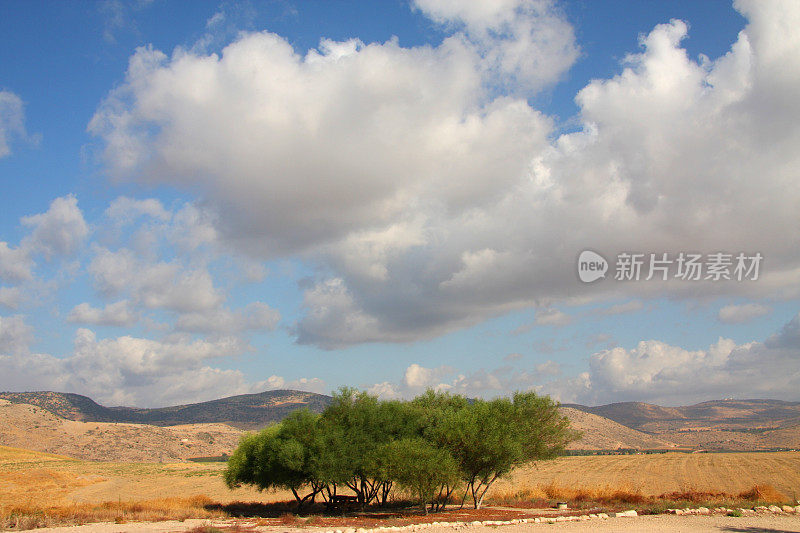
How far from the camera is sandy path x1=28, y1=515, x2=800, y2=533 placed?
2730 centimetres

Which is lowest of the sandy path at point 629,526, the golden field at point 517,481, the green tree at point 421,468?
the golden field at point 517,481

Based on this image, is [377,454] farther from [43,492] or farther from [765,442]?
[765,442]

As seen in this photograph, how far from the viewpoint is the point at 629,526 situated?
2838 cm

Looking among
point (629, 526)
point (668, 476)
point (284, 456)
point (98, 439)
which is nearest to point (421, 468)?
point (284, 456)

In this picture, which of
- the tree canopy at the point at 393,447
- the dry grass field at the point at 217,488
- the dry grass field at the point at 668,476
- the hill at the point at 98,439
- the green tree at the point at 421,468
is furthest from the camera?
the hill at the point at 98,439

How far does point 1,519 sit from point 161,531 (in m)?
10.7

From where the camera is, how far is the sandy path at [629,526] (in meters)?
27.3

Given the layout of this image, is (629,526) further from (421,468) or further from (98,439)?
(98,439)

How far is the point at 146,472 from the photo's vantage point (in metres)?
98.9

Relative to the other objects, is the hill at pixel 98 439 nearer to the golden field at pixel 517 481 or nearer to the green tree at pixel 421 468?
the golden field at pixel 517 481

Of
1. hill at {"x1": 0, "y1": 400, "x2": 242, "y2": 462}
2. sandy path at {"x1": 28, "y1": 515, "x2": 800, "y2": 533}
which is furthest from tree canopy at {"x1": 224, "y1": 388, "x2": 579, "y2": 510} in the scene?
hill at {"x1": 0, "y1": 400, "x2": 242, "y2": 462}

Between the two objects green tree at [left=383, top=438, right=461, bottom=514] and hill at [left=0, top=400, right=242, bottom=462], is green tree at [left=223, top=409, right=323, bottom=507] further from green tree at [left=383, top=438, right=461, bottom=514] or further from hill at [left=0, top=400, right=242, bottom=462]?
hill at [left=0, top=400, right=242, bottom=462]

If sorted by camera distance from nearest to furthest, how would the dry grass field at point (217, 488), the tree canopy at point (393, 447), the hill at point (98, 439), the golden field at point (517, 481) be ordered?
the tree canopy at point (393, 447) < the dry grass field at point (217, 488) < the golden field at point (517, 481) < the hill at point (98, 439)

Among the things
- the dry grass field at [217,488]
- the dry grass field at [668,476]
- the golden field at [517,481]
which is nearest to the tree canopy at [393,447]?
the dry grass field at [217,488]
